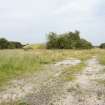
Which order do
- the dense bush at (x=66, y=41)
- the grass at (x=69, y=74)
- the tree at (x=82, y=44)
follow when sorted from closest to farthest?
1. the grass at (x=69, y=74)
2. the dense bush at (x=66, y=41)
3. the tree at (x=82, y=44)

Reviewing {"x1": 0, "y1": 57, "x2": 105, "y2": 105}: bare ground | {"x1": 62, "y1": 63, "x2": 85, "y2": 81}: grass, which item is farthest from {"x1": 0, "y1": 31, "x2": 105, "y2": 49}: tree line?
{"x1": 0, "y1": 57, "x2": 105, "y2": 105}: bare ground

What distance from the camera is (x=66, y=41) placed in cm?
8256

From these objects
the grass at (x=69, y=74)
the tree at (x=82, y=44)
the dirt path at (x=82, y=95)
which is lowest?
the grass at (x=69, y=74)

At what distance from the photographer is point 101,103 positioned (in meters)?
10.3

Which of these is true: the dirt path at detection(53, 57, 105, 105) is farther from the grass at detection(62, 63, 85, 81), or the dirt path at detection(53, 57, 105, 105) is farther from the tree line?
the tree line

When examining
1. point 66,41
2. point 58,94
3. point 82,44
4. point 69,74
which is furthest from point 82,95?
point 82,44

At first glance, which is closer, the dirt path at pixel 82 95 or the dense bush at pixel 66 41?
the dirt path at pixel 82 95

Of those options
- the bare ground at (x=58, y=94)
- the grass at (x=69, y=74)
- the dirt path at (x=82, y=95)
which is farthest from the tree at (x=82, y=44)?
the dirt path at (x=82, y=95)

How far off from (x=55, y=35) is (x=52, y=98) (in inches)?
2941

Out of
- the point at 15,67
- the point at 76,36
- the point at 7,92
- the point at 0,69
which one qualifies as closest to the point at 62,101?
the point at 7,92

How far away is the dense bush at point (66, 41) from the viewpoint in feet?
273

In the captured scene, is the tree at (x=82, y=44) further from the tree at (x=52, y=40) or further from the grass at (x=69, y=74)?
the grass at (x=69, y=74)

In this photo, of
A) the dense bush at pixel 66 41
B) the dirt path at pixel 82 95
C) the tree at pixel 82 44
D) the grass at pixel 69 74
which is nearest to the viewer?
A: the dirt path at pixel 82 95

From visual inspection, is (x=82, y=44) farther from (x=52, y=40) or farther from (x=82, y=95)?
(x=82, y=95)
